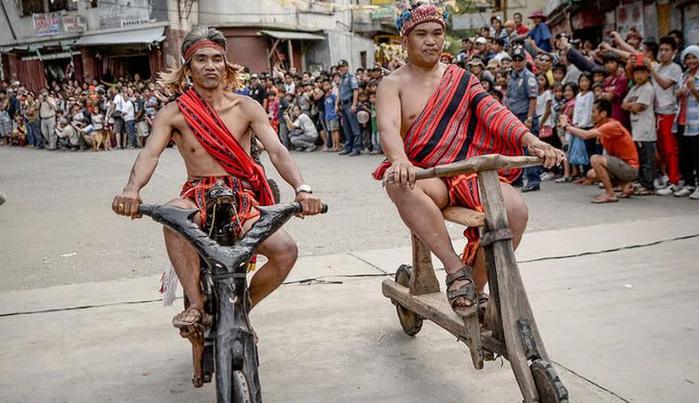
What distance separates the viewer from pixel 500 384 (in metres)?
3.52

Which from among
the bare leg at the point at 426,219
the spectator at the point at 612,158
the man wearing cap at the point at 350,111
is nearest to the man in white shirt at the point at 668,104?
the spectator at the point at 612,158

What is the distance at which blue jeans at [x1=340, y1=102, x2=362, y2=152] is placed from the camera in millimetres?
15438

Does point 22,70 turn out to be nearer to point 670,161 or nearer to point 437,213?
point 670,161

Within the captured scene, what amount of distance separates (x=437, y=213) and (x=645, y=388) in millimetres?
1197

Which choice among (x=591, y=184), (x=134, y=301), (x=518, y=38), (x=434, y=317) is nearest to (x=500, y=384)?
(x=434, y=317)

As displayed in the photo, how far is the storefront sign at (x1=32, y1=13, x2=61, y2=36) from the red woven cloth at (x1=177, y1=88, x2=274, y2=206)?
28.0 m

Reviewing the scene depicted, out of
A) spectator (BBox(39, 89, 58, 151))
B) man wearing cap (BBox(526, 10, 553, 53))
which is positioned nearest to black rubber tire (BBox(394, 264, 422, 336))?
man wearing cap (BBox(526, 10, 553, 53))

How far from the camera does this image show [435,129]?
374 centimetres

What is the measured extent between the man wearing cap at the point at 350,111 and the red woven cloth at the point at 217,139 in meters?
11.7

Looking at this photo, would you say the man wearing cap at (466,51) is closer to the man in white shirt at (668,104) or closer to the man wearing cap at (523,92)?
the man wearing cap at (523,92)

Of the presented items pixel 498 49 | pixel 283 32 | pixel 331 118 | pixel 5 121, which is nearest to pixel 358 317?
pixel 498 49

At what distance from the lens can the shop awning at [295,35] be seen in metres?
27.6

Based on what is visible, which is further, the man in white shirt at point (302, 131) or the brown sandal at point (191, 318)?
the man in white shirt at point (302, 131)

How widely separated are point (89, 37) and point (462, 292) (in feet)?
90.1
